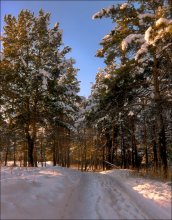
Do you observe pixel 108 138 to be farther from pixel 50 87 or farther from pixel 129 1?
pixel 129 1

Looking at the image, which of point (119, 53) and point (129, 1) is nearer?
point (129, 1)

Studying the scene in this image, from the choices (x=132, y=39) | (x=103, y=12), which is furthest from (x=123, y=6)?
(x=132, y=39)

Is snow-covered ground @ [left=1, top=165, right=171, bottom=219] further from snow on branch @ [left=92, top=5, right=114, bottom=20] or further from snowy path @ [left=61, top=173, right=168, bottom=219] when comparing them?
snow on branch @ [left=92, top=5, right=114, bottom=20]

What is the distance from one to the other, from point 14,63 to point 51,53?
342 cm

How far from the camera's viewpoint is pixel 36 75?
2131 cm

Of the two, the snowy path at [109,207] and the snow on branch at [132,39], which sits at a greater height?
the snow on branch at [132,39]

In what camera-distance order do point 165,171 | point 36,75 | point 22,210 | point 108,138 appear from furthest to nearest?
1. point 108,138
2. point 36,75
3. point 165,171
4. point 22,210

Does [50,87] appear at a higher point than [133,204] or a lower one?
higher

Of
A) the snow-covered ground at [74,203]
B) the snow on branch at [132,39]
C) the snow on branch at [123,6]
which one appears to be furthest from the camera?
the snow on branch at [123,6]

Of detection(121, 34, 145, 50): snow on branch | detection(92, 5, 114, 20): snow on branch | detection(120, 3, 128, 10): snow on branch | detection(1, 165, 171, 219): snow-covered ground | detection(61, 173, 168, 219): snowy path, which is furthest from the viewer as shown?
detection(92, 5, 114, 20): snow on branch

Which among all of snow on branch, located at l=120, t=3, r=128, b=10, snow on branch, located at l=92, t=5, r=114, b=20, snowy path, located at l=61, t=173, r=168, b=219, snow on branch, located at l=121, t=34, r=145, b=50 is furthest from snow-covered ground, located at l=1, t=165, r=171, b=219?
snow on branch, located at l=120, t=3, r=128, b=10

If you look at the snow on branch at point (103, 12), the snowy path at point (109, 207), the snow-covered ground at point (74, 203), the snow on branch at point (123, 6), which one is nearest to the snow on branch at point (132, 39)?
the snow on branch at point (123, 6)

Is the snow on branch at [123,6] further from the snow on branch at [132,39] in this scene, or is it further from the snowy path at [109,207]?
the snowy path at [109,207]

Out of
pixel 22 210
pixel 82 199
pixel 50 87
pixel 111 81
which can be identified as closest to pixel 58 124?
pixel 50 87
